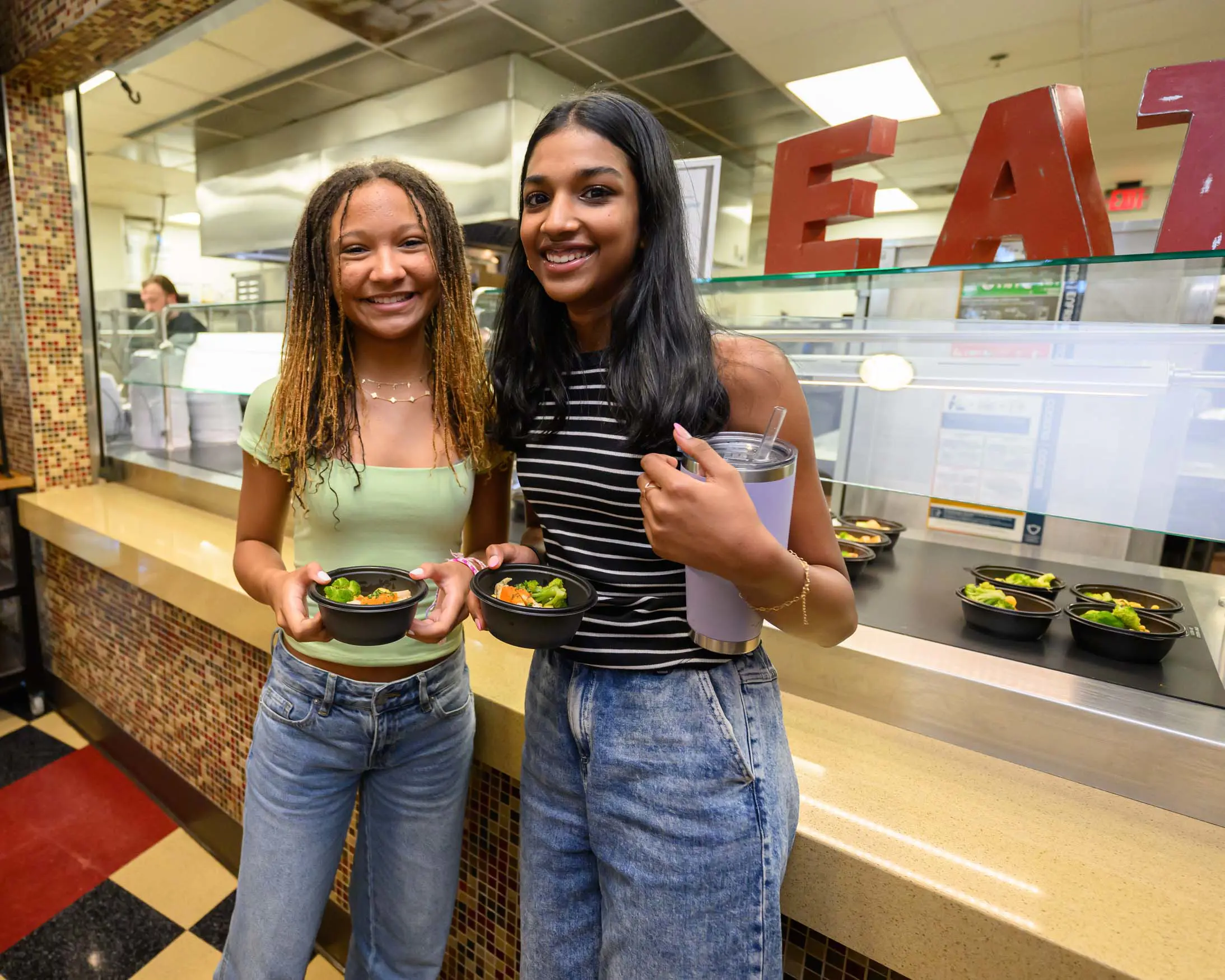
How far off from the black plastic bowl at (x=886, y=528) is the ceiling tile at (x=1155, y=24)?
Answer: 2.75 meters

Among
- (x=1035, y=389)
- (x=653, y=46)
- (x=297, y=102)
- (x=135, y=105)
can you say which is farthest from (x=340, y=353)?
(x=135, y=105)

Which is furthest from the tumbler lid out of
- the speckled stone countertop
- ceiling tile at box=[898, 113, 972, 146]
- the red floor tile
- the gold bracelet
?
ceiling tile at box=[898, 113, 972, 146]

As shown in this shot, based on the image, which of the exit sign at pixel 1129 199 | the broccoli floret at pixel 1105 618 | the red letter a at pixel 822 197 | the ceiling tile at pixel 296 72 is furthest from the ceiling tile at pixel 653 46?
the exit sign at pixel 1129 199

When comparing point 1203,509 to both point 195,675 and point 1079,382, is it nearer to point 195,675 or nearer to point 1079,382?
point 1079,382

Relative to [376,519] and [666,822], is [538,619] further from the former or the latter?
[376,519]

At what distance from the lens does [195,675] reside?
7.10 ft

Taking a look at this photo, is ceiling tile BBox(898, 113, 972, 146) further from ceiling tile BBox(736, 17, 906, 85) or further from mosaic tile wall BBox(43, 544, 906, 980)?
mosaic tile wall BBox(43, 544, 906, 980)

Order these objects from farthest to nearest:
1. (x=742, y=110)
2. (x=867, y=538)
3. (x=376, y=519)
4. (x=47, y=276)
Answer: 1. (x=742, y=110)
2. (x=47, y=276)
3. (x=867, y=538)
4. (x=376, y=519)

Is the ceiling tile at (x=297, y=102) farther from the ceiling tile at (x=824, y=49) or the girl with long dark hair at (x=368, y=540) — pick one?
the girl with long dark hair at (x=368, y=540)

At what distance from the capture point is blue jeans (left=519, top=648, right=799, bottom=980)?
81 centimetres

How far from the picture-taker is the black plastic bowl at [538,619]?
813 millimetres

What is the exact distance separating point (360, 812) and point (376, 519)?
0.54m

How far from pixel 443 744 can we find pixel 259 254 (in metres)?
6.10

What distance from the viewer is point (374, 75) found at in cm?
407
